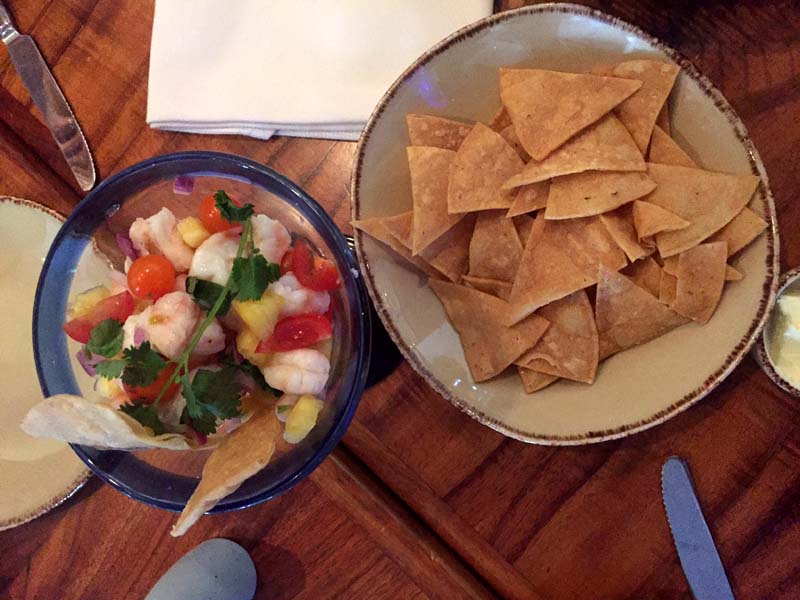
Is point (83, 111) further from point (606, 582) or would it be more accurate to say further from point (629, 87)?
point (606, 582)

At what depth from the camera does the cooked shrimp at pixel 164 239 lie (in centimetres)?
79

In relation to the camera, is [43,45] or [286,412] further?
[43,45]

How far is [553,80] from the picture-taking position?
2.73 feet

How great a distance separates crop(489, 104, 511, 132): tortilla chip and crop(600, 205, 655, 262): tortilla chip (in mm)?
184

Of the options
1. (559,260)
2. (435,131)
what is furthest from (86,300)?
(559,260)

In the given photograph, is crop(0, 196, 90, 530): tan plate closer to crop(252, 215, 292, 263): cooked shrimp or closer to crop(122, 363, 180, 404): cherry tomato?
crop(122, 363, 180, 404): cherry tomato

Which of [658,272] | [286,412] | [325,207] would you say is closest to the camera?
[286,412]

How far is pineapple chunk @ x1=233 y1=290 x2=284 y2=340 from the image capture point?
73 centimetres

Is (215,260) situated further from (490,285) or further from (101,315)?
(490,285)

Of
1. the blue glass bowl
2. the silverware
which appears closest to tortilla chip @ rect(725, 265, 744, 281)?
the blue glass bowl

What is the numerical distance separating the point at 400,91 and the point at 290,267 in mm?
267

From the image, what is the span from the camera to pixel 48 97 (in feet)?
3.43

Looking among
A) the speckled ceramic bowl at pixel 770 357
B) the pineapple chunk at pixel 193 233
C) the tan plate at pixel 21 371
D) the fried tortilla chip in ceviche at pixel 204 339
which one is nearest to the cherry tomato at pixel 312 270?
the fried tortilla chip in ceviche at pixel 204 339

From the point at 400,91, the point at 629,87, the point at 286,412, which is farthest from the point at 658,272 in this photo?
the point at 286,412
